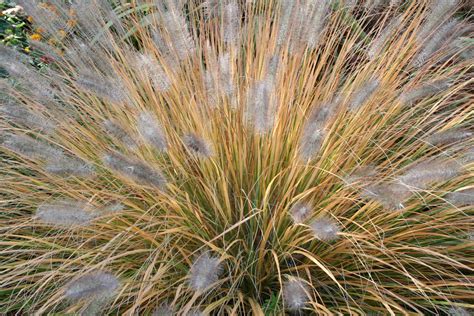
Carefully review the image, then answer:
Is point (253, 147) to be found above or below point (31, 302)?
above

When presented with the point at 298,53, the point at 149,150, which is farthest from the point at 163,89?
the point at 298,53

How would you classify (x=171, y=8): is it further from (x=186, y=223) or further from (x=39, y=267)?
(x=39, y=267)

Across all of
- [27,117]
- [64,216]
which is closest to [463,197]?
[64,216]

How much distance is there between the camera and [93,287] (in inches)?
66.5

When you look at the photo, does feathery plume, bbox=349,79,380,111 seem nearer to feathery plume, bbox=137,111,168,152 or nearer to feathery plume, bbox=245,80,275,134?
feathery plume, bbox=245,80,275,134

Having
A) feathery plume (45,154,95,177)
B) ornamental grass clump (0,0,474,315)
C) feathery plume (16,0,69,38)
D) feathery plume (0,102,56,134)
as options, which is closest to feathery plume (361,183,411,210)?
ornamental grass clump (0,0,474,315)

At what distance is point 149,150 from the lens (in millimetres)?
2377

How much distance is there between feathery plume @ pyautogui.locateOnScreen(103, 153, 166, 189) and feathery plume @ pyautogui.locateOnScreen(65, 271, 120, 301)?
1.10ft

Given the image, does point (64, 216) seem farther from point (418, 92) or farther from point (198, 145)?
point (418, 92)

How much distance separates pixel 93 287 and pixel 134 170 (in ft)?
1.30

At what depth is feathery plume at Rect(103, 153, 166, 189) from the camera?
187cm

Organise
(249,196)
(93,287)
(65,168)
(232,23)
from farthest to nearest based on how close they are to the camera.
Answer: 1. (232,23)
2. (249,196)
3. (65,168)
4. (93,287)

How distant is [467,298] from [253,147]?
1051mm

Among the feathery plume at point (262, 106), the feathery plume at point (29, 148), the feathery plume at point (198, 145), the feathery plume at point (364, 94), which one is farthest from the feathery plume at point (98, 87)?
→ the feathery plume at point (364, 94)
